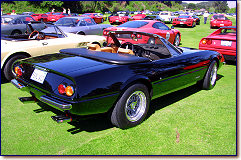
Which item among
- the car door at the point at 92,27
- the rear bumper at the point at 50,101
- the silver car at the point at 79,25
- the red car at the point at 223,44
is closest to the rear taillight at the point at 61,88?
the rear bumper at the point at 50,101

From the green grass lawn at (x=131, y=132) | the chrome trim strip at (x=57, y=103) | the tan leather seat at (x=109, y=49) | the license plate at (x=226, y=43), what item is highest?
the license plate at (x=226, y=43)

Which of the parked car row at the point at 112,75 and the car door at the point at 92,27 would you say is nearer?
the parked car row at the point at 112,75

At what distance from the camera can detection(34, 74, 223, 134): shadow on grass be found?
3.25 metres

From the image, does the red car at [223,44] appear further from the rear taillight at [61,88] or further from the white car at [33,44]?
the rear taillight at [61,88]

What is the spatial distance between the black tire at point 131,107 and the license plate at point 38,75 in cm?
105

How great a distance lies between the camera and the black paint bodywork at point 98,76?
2810 mm

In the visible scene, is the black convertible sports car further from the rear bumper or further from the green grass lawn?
the green grass lawn

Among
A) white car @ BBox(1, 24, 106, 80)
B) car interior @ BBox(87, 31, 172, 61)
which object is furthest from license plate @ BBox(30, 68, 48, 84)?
white car @ BBox(1, 24, 106, 80)

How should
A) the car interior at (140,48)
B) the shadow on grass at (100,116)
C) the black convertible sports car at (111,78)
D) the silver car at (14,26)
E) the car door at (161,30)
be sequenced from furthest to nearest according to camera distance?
1. the silver car at (14,26)
2. the car door at (161,30)
3. the car interior at (140,48)
4. the shadow on grass at (100,116)
5. the black convertible sports car at (111,78)

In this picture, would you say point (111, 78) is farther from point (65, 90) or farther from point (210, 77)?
point (210, 77)

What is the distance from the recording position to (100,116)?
3064 mm

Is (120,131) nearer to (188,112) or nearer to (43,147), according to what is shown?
(43,147)

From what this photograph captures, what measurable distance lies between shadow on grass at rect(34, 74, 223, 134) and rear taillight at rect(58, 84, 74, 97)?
1.18 feet

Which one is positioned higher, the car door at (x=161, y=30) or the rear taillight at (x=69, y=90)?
the car door at (x=161, y=30)
